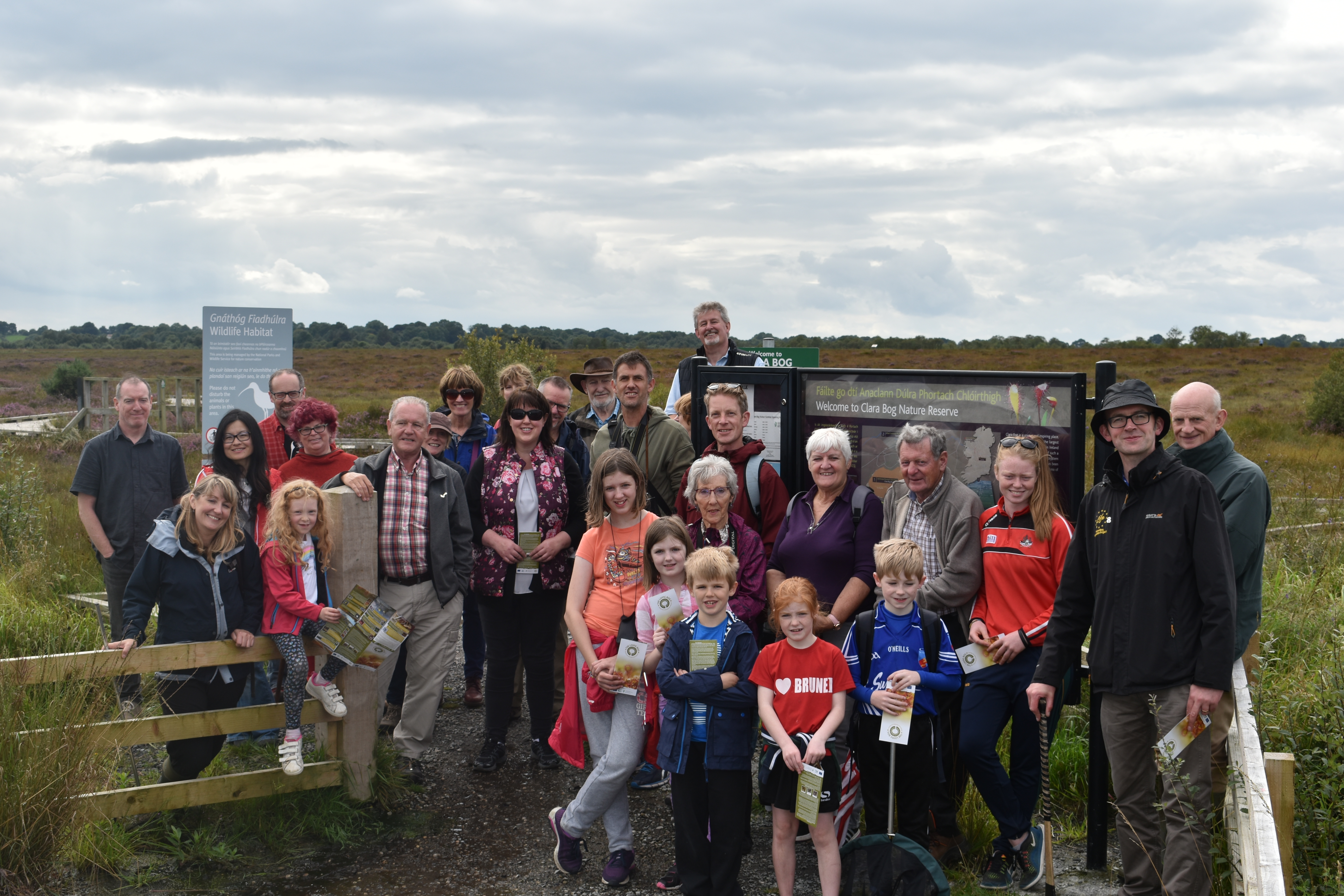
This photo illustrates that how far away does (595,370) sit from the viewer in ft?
25.2

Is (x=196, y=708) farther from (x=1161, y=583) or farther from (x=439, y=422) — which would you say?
(x=1161, y=583)

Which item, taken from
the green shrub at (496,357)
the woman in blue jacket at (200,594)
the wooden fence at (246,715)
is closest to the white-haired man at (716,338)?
the wooden fence at (246,715)

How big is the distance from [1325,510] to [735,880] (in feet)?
35.2

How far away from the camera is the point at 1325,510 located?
11.8m

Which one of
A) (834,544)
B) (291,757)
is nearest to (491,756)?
(291,757)

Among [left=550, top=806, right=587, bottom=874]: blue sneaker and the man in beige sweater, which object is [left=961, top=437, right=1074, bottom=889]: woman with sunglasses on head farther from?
[left=550, top=806, right=587, bottom=874]: blue sneaker

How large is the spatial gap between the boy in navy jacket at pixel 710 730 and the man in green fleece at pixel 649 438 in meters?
1.53

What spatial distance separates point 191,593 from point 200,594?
1.7 inches

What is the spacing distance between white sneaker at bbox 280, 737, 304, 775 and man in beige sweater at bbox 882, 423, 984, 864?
3.14 meters

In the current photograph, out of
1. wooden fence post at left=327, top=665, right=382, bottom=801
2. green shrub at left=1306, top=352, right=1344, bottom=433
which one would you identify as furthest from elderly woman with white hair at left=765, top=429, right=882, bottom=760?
green shrub at left=1306, top=352, right=1344, bottom=433

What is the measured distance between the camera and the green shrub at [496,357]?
20797 millimetres

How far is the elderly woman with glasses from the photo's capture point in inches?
226

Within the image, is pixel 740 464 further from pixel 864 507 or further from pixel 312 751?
pixel 312 751

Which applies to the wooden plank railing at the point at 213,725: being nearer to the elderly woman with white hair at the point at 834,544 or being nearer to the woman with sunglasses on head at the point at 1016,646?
the elderly woman with white hair at the point at 834,544
